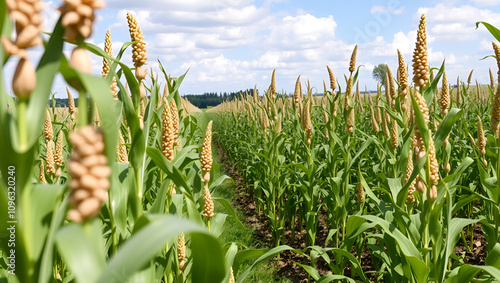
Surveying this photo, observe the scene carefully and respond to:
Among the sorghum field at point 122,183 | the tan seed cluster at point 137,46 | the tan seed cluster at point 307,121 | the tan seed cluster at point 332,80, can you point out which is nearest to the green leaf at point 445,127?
the sorghum field at point 122,183

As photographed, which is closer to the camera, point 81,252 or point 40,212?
point 81,252

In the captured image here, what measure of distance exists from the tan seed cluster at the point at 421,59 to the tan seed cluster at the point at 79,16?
205cm

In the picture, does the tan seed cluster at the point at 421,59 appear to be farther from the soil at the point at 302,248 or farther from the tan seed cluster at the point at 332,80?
the tan seed cluster at the point at 332,80

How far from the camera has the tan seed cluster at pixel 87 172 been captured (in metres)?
0.54

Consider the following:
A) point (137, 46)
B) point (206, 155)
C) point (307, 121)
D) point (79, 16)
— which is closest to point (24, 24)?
point (79, 16)

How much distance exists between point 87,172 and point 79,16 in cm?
23

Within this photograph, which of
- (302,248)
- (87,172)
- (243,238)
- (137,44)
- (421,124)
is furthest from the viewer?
(243,238)

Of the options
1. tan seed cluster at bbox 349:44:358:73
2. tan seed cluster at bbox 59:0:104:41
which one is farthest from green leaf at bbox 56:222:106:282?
tan seed cluster at bbox 349:44:358:73

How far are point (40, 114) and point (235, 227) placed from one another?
18.6 ft

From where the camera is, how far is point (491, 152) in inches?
140

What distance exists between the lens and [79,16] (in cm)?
59

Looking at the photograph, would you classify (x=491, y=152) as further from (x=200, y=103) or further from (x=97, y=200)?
(x=200, y=103)

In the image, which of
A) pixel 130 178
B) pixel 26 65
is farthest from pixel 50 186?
pixel 130 178

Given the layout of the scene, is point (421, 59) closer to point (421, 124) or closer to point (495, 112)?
point (421, 124)
